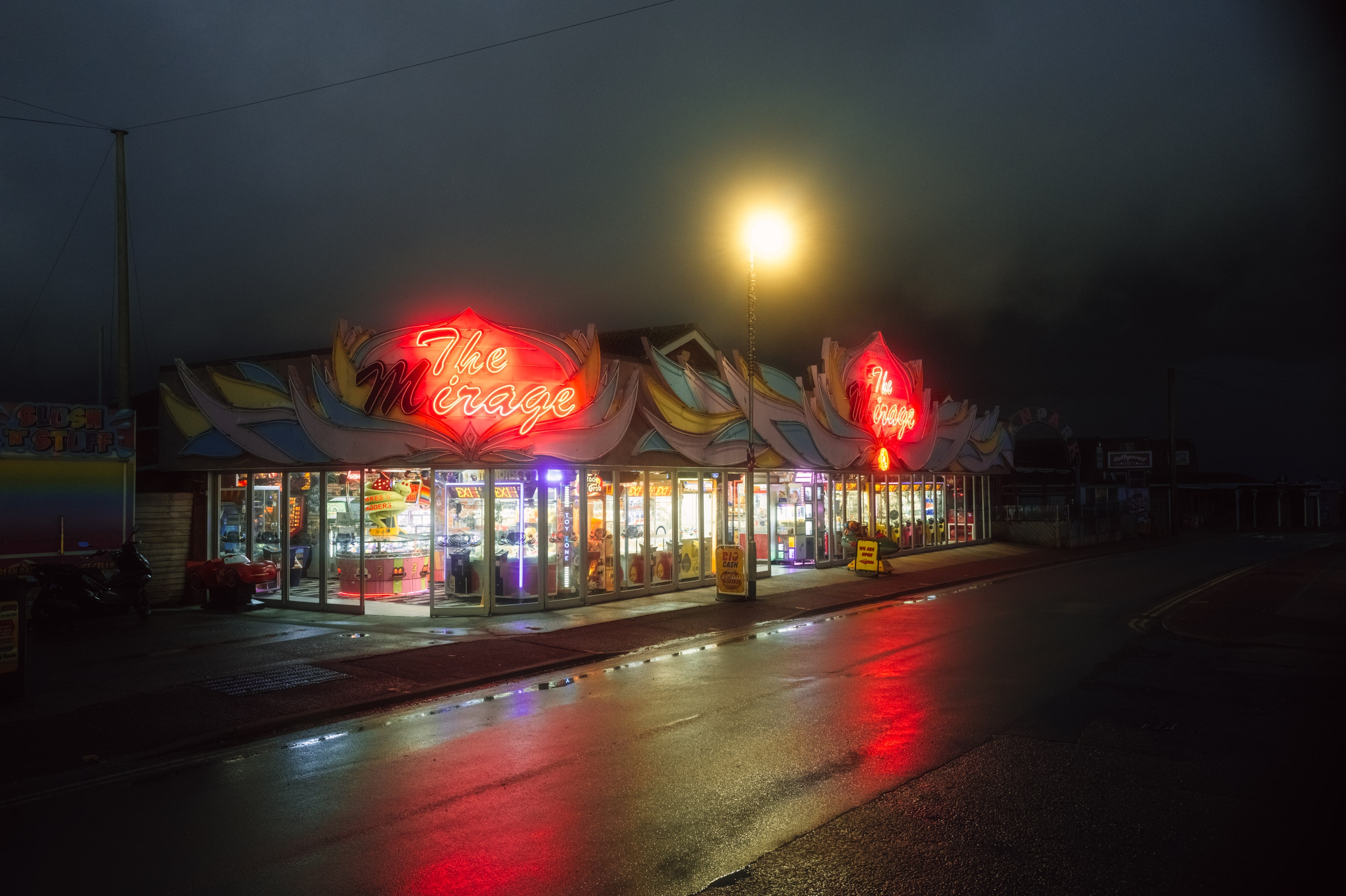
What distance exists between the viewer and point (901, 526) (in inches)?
1276

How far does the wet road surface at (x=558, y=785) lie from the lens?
18.3 feet

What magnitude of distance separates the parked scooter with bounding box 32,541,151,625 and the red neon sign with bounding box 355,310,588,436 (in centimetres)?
512

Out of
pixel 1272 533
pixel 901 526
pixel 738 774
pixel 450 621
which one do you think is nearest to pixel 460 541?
pixel 450 621

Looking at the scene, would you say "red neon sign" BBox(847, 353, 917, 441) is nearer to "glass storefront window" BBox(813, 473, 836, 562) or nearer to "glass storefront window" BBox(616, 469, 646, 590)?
"glass storefront window" BBox(813, 473, 836, 562)

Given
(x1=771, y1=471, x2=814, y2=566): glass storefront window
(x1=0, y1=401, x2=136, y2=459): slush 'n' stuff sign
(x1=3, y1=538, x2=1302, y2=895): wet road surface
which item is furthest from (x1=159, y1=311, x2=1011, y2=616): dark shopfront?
(x1=3, y1=538, x2=1302, y2=895): wet road surface

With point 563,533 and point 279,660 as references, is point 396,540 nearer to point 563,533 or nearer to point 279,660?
point 563,533

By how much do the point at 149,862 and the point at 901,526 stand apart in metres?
29.0

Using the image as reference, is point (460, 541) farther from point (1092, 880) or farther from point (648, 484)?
point (1092, 880)

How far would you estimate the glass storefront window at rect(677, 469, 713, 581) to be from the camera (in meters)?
21.7

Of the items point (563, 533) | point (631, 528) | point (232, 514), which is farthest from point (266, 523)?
point (631, 528)

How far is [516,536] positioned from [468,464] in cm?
189

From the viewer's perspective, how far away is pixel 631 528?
66.6 ft

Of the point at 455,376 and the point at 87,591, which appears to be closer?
the point at 87,591

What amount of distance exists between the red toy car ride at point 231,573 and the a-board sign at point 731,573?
9282mm
